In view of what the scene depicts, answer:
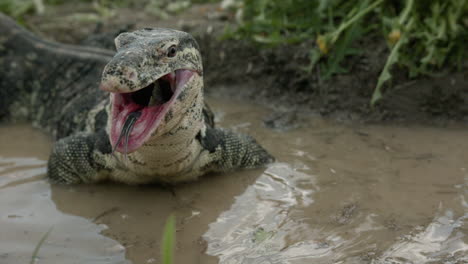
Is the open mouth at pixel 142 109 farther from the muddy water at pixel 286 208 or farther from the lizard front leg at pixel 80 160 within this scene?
the lizard front leg at pixel 80 160

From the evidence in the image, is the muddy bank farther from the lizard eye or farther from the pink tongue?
the pink tongue

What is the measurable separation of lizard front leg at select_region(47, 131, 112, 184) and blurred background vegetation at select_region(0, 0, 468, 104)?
2275mm

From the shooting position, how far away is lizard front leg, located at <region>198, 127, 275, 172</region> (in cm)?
499

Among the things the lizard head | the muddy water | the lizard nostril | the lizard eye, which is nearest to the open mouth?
the lizard head

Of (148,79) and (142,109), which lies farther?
(142,109)

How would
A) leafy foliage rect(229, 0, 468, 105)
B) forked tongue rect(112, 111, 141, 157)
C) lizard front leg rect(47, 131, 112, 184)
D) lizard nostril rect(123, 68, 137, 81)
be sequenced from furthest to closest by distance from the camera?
leafy foliage rect(229, 0, 468, 105) → lizard front leg rect(47, 131, 112, 184) → forked tongue rect(112, 111, 141, 157) → lizard nostril rect(123, 68, 137, 81)

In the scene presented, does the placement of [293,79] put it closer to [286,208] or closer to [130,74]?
[286,208]

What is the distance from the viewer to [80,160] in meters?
4.98

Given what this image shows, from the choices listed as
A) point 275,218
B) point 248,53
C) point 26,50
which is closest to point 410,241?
point 275,218

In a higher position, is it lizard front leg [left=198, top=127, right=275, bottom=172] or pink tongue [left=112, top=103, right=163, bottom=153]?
pink tongue [left=112, top=103, right=163, bottom=153]

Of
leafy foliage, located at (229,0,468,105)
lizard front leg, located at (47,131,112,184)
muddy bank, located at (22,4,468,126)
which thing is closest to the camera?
lizard front leg, located at (47,131,112,184)

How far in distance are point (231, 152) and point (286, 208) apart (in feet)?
3.05

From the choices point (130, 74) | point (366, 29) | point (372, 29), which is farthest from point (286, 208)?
point (372, 29)

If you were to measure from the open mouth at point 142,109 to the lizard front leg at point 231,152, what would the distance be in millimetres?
822
